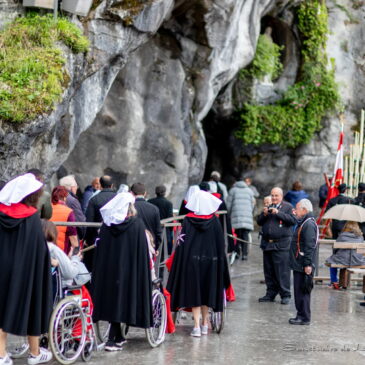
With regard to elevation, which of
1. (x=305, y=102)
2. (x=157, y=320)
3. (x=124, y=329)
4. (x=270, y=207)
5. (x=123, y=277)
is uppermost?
(x=305, y=102)

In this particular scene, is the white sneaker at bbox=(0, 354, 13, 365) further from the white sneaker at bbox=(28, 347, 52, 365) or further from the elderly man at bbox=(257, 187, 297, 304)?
the elderly man at bbox=(257, 187, 297, 304)

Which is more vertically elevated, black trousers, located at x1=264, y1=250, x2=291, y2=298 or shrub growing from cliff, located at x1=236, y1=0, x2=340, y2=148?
shrub growing from cliff, located at x1=236, y1=0, x2=340, y2=148

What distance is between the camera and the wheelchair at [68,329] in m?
7.07

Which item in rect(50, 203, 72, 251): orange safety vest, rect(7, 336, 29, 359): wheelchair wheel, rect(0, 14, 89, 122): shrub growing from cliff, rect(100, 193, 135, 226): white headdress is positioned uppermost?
rect(0, 14, 89, 122): shrub growing from cliff

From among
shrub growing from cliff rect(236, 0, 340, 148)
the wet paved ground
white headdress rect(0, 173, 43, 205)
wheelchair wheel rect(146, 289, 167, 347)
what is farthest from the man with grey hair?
shrub growing from cliff rect(236, 0, 340, 148)

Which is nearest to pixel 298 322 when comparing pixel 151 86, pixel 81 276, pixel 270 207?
pixel 270 207

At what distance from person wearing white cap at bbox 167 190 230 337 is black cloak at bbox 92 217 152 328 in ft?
3.76

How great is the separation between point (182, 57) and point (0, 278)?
13.5m

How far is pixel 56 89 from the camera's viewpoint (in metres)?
12.6

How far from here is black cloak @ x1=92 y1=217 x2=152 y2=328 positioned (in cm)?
785

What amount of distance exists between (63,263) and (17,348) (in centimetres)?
115

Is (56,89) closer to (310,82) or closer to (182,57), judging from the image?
(182,57)

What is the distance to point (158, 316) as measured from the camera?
852cm

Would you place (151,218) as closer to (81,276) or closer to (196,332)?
(196,332)
